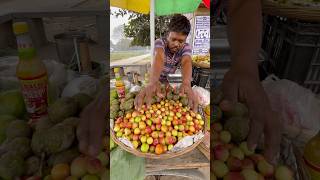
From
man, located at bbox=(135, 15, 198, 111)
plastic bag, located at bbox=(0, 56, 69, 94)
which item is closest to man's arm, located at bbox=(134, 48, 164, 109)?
man, located at bbox=(135, 15, 198, 111)

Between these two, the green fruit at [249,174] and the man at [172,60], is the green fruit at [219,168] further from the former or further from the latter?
the man at [172,60]

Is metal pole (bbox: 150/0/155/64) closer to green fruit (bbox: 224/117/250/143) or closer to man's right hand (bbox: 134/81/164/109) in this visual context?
man's right hand (bbox: 134/81/164/109)

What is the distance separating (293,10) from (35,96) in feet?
2.92

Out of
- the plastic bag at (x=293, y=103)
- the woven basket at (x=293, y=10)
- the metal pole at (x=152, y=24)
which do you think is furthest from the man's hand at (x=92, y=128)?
the woven basket at (x=293, y=10)

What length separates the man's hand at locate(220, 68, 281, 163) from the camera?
853mm

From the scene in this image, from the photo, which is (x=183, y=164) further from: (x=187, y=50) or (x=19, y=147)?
(x=19, y=147)

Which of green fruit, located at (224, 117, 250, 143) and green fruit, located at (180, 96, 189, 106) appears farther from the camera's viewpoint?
green fruit, located at (224, 117, 250, 143)

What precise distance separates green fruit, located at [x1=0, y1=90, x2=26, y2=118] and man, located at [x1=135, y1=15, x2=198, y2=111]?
0.49m

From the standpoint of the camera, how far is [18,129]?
924mm

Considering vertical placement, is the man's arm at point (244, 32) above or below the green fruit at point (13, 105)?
above

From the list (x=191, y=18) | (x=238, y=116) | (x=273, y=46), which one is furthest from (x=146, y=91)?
(x=273, y=46)

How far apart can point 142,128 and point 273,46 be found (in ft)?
2.52

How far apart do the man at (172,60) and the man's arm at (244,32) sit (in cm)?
Result: 22

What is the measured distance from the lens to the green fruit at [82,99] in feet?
2.99
